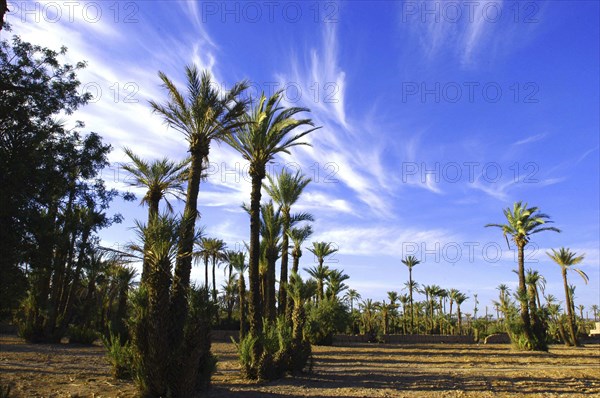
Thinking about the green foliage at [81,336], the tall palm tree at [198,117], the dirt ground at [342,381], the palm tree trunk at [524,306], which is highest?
the tall palm tree at [198,117]

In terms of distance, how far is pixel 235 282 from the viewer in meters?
53.6

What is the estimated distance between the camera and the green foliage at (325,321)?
32938 mm

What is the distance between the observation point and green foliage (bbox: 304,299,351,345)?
3294cm

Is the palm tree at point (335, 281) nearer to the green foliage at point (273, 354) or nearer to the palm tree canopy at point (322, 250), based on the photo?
the palm tree canopy at point (322, 250)

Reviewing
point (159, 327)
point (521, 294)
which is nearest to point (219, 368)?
point (159, 327)

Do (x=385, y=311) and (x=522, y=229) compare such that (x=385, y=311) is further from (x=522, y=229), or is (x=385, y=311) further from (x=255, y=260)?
(x=255, y=260)

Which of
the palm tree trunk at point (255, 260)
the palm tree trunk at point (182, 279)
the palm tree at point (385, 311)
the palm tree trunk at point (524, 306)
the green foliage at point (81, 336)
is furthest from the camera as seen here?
the palm tree at point (385, 311)

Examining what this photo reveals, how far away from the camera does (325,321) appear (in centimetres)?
3316

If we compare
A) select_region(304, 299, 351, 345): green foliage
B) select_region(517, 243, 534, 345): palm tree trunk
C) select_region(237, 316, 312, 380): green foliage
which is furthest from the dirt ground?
select_region(304, 299, 351, 345): green foliage

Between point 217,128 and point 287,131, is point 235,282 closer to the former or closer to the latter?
point 287,131

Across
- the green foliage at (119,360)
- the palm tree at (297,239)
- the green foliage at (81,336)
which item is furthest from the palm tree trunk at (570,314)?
the green foliage at (119,360)

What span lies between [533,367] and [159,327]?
16.6m

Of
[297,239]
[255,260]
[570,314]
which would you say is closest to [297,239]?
[297,239]

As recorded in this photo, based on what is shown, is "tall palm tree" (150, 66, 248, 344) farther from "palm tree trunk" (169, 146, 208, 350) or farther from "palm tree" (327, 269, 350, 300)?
"palm tree" (327, 269, 350, 300)
